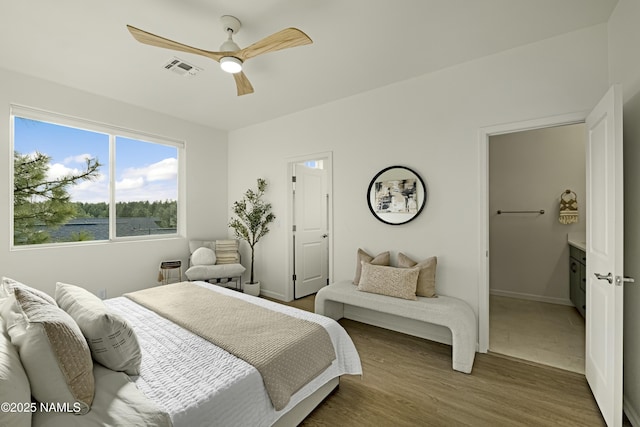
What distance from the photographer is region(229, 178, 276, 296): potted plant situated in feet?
14.7

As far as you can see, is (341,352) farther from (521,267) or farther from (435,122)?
(521,267)

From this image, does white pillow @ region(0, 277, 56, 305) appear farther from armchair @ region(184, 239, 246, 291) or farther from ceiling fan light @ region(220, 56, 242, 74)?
armchair @ region(184, 239, 246, 291)

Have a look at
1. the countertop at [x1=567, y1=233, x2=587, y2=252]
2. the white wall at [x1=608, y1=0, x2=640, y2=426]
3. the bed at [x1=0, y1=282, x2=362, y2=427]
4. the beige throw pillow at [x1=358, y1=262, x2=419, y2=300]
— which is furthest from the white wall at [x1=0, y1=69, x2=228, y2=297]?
the countertop at [x1=567, y1=233, x2=587, y2=252]

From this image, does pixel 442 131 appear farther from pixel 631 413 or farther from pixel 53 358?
pixel 53 358

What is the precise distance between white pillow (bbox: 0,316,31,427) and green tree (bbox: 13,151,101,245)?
2923 mm

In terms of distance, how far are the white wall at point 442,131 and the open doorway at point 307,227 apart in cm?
49

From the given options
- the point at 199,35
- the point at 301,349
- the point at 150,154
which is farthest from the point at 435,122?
the point at 150,154

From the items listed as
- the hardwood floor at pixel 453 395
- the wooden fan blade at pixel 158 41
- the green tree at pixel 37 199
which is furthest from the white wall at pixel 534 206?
the green tree at pixel 37 199

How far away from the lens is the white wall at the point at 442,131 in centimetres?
240

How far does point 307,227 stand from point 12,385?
3.77 m

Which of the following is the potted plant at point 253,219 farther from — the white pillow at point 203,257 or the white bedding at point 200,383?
the white bedding at point 200,383

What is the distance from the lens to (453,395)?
2.07 metres

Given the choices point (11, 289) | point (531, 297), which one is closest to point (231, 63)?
point (11, 289)

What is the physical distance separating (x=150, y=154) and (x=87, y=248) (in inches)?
60.2
